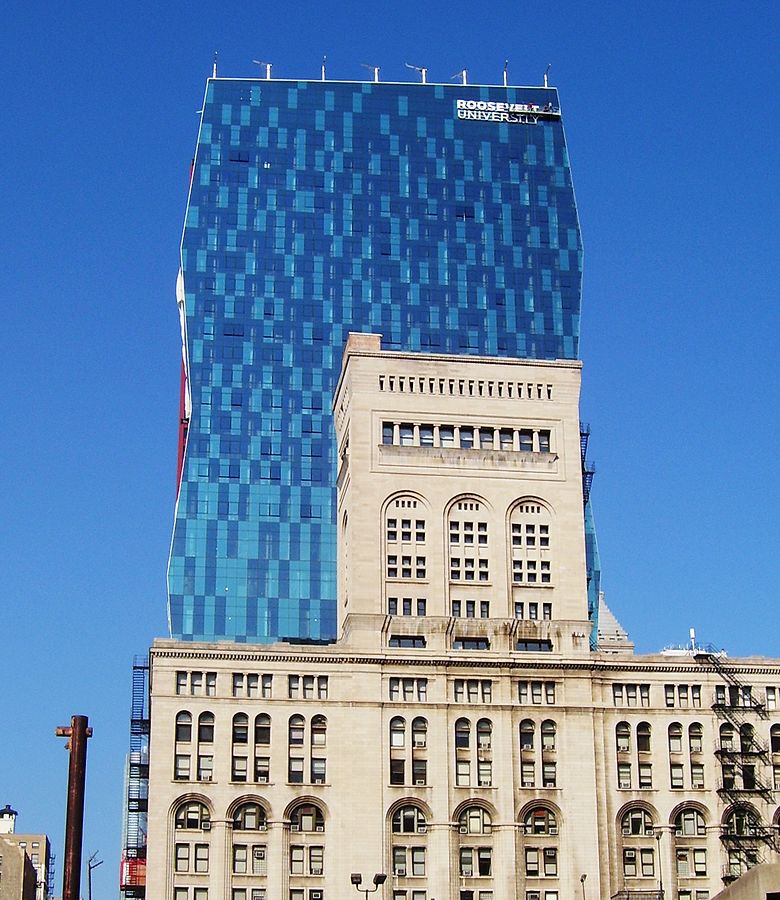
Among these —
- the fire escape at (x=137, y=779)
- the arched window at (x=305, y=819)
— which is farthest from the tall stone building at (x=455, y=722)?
→ the fire escape at (x=137, y=779)

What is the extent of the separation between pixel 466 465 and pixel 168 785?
44078mm

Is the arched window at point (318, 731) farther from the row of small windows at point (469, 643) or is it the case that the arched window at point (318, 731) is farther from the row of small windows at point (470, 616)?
the row of small windows at point (469, 643)

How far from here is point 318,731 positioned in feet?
478

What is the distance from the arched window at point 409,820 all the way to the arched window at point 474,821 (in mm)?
3617

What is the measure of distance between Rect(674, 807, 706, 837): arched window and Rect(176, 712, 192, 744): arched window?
47084 mm

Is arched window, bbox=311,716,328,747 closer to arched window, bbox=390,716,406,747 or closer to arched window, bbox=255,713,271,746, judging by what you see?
arched window, bbox=255,713,271,746

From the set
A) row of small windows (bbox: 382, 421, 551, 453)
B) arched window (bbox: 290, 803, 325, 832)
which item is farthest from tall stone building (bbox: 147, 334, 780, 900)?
row of small windows (bbox: 382, 421, 551, 453)

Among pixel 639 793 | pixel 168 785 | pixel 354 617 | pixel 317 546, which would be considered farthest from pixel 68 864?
pixel 317 546

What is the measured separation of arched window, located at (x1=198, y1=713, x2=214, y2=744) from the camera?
143250mm

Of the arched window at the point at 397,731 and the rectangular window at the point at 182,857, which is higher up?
the arched window at the point at 397,731

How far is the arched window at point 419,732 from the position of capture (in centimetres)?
14662

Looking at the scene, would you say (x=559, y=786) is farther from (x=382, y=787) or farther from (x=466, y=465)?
(x=466, y=465)

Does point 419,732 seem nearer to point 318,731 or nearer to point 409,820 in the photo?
point 409,820

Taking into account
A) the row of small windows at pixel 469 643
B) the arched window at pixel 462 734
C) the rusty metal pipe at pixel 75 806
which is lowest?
the rusty metal pipe at pixel 75 806
